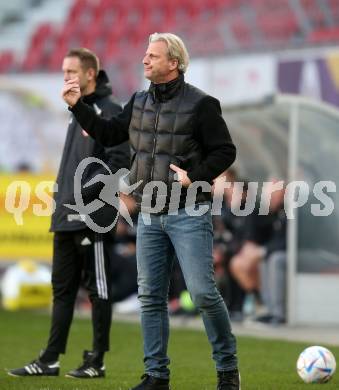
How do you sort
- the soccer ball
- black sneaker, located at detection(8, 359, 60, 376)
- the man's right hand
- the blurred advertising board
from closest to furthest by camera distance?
1. the man's right hand
2. the soccer ball
3. black sneaker, located at detection(8, 359, 60, 376)
4. the blurred advertising board

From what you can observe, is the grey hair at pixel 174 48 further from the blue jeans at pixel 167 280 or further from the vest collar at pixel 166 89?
the blue jeans at pixel 167 280

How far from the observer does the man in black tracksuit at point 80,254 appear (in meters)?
7.05

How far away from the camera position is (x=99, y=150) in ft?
23.4

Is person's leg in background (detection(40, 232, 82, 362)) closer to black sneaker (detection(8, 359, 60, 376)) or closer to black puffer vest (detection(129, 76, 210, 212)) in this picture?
black sneaker (detection(8, 359, 60, 376))

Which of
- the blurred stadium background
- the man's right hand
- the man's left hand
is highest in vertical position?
the blurred stadium background

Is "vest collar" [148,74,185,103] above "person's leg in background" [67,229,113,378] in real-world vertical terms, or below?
above

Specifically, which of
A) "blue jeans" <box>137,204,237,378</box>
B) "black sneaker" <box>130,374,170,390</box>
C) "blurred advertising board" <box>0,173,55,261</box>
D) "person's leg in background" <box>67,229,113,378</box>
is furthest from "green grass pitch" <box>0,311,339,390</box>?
"blurred advertising board" <box>0,173,55,261</box>

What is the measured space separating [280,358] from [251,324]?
3.90 meters

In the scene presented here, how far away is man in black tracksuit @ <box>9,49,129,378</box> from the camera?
278 inches

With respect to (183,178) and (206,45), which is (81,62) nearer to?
(183,178)

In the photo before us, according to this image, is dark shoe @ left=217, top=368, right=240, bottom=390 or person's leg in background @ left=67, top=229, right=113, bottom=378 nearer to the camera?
dark shoe @ left=217, top=368, right=240, bottom=390

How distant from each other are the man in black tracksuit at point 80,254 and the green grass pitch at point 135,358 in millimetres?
188

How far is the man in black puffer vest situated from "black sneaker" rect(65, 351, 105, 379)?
1131 millimetres

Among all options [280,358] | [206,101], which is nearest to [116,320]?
[280,358]
